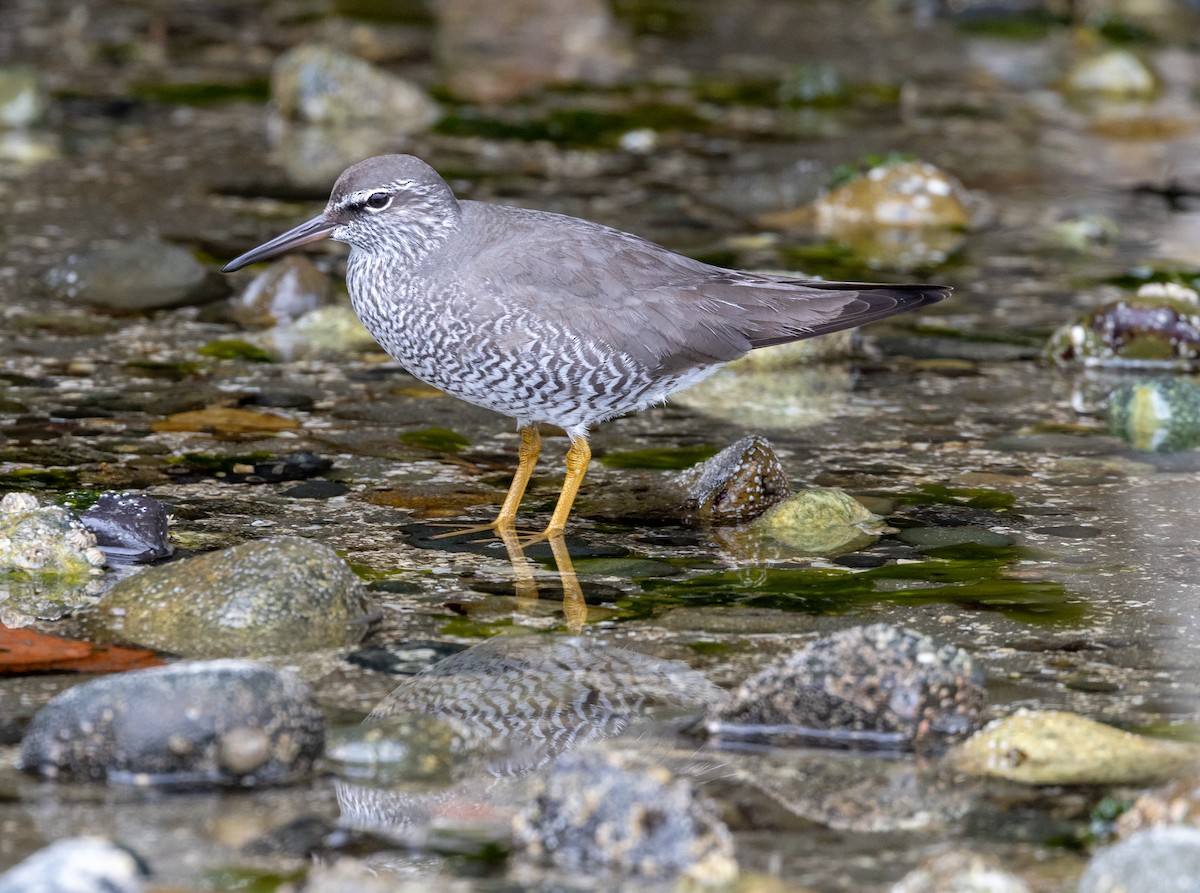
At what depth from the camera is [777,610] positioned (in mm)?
5289

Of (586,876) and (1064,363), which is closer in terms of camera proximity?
(586,876)

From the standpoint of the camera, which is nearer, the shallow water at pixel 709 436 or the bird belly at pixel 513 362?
the shallow water at pixel 709 436

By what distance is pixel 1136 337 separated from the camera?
7980 mm

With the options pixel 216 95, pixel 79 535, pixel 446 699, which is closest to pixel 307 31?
pixel 216 95

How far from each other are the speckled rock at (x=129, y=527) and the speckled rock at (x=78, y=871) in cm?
203

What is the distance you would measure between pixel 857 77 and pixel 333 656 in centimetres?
1041

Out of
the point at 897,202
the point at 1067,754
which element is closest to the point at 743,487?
the point at 1067,754

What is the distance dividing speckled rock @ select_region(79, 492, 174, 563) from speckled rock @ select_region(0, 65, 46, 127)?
6.98 m

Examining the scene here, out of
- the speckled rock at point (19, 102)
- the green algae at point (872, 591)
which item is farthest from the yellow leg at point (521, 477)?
the speckled rock at point (19, 102)

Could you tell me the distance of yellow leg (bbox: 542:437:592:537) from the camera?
6012mm

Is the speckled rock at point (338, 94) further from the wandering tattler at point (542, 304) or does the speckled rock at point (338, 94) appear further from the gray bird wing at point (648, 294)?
the gray bird wing at point (648, 294)

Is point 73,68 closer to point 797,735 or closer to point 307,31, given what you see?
point 307,31

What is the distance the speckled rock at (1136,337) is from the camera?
26.2ft

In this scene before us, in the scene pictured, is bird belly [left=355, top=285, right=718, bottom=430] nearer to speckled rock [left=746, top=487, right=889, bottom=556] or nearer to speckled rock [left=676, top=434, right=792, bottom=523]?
speckled rock [left=676, top=434, right=792, bottom=523]
